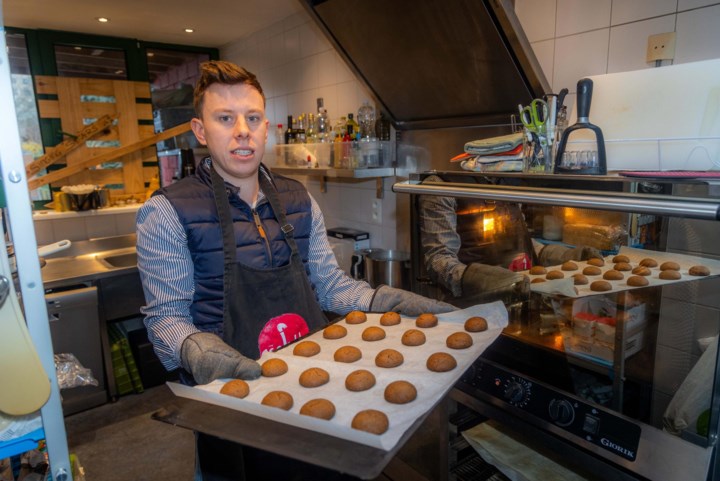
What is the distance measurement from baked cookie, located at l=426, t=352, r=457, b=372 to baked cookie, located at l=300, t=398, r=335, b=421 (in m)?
0.23

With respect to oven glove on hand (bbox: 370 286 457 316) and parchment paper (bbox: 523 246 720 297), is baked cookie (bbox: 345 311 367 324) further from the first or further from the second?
parchment paper (bbox: 523 246 720 297)

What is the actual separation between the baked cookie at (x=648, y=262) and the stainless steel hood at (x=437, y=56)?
2.83 feet

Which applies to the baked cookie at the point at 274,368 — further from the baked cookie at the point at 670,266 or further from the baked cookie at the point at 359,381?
the baked cookie at the point at 670,266

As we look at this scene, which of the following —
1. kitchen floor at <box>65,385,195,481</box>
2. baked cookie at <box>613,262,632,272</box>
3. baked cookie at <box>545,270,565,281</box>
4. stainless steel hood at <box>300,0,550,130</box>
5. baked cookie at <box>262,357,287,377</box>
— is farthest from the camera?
kitchen floor at <box>65,385,195,481</box>

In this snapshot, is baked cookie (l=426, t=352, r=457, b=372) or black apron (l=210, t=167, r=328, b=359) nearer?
baked cookie (l=426, t=352, r=457, b=372)

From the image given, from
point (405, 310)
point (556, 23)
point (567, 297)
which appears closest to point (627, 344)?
point (567, 297)

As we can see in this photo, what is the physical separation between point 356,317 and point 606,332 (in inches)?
24.2

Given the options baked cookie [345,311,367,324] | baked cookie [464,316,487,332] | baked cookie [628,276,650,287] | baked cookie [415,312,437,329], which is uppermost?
baked cookie [628,276,650,287]

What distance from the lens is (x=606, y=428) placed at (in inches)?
30.0

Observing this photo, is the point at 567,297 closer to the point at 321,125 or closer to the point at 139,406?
the point at 321,125

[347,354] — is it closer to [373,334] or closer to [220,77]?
[373,334]

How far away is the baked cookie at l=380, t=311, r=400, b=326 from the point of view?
3.86 feet

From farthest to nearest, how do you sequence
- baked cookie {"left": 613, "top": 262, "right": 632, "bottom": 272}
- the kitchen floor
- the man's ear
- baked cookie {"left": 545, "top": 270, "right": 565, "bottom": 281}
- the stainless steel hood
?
the kitchen floor, the stainless steel hood, the man's ear, baked cookie {"left": 545, "top": 270, "right": 565, "bottom": 281}, baked cookie {"left": 613, "top": 262, "right": 632, "bottom": 272}

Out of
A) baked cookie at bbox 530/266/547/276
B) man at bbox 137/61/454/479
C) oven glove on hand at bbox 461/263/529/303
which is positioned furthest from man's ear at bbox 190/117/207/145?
baked cookie at bbox 530/266/547/276
